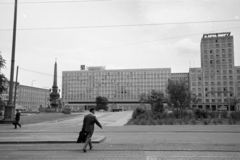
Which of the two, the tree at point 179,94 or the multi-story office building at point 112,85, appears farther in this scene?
the multi-story office building at point 112,85

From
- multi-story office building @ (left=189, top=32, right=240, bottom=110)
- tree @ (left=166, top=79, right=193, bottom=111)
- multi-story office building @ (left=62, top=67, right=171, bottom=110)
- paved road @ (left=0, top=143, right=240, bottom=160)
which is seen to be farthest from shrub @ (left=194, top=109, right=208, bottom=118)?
multi-story office building @ (left=62, top=67, right=171, bottom=110)

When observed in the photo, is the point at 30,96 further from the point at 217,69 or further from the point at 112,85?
the point at 217,69

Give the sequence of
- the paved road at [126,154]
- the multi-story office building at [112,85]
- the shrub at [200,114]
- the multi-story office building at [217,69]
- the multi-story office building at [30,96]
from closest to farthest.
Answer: the paved road at [126,154]
the shrub at [200,114]
the multi-story office building at [217,69]
the multi-story office building at [30,96]
the multi-story office building at [112,85]

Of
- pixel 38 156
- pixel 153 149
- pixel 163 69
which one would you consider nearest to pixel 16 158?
pixel 38 156

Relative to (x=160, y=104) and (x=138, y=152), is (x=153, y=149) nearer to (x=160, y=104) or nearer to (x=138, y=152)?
(x=138, y=152)

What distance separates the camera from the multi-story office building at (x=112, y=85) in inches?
5167

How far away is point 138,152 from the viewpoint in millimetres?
8703

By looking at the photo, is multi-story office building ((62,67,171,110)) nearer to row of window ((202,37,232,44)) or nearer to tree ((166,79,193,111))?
row of window ((202,37,232,44))

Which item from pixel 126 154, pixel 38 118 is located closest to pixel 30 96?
pixel 38 118

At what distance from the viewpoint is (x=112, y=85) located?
135 metres

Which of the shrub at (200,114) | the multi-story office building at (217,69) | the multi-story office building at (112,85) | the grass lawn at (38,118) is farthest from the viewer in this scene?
the multi-story office building at (112,85)

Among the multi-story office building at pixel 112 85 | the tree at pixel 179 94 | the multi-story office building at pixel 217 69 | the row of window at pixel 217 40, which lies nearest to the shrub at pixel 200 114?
the tree at pixel 179 94

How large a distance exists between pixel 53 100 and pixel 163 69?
266 feet

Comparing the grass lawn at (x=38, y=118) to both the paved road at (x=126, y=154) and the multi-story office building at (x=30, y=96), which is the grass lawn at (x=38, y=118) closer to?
the paved road at (x=126, y=154)
